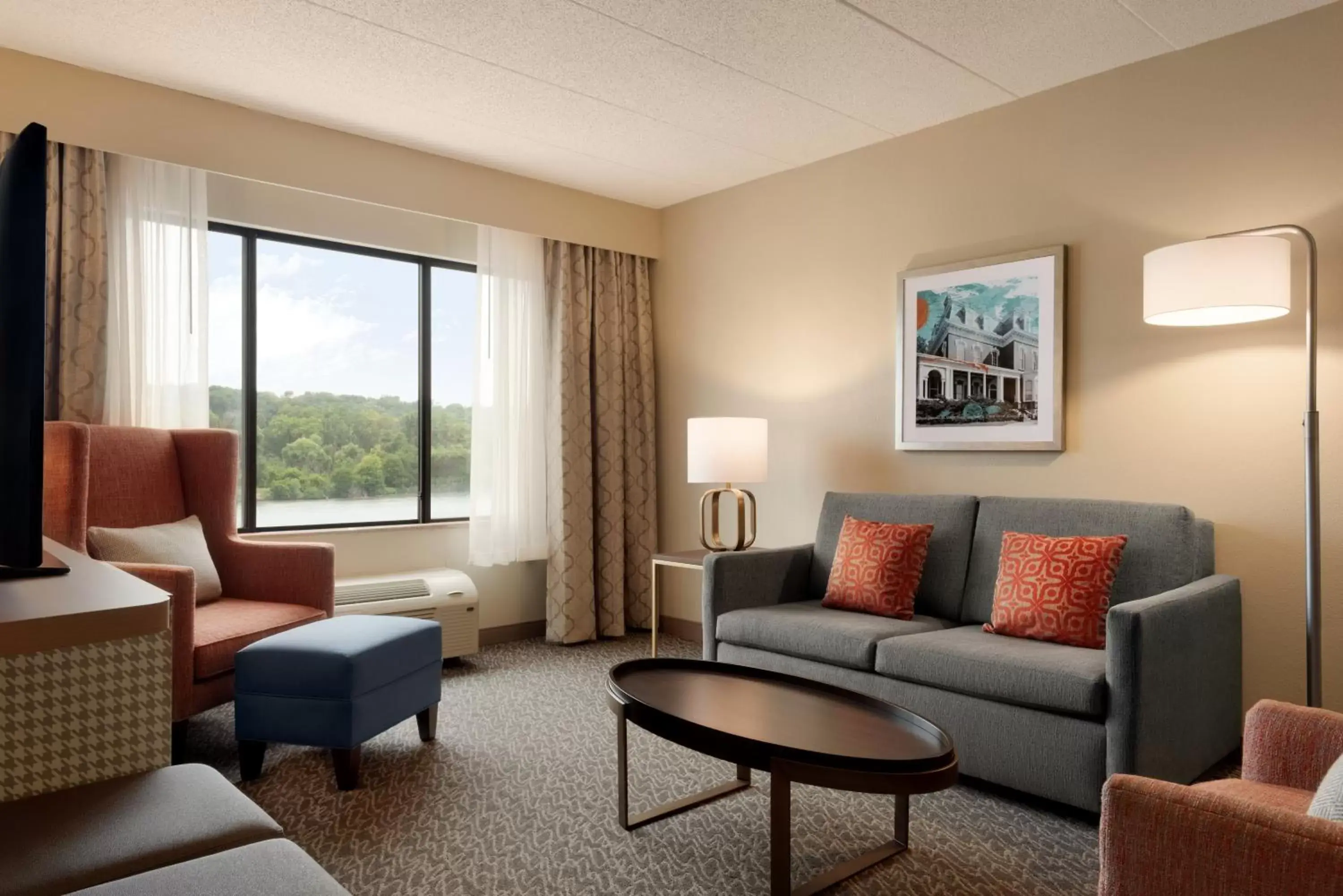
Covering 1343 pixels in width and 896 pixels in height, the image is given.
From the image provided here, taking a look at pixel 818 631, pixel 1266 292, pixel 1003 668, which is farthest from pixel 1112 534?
pixel 818 631

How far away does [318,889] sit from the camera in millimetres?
1021

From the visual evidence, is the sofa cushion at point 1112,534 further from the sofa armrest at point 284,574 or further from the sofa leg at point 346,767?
the sofa armrest at point 284,574

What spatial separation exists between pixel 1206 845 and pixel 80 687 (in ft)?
5.07

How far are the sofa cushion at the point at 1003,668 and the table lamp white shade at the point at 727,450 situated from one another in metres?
1.37

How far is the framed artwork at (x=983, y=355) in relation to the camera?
3660 millimetres

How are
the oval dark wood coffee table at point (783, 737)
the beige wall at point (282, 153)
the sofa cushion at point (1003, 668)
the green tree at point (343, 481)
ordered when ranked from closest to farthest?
the oval dark wood coffee table at point (783, 737), the sofa cushion at point (1003, 668), the beige wall at point (282, 153), the green tree at point (343, 481)

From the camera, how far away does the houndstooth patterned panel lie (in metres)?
0.92

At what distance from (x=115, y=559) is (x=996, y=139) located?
401 centimetres

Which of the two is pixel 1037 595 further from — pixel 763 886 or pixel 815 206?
pixel 815 206

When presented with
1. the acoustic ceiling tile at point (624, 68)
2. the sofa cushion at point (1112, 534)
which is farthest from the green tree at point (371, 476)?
the sofa cushion at point (1112, 534)

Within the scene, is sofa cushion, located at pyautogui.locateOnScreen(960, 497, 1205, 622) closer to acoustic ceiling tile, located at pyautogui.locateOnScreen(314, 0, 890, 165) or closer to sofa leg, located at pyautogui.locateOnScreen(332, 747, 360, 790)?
acoustic ceiling tile, located at pyautogui.locateOnScreen(314, 0, 890, 165)

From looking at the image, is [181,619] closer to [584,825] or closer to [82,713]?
[584,825]

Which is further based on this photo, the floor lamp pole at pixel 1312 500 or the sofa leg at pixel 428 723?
the sofa leg at pixel 428 723

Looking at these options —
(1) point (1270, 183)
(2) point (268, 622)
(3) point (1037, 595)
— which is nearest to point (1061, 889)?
(3) point (1037, 595)
